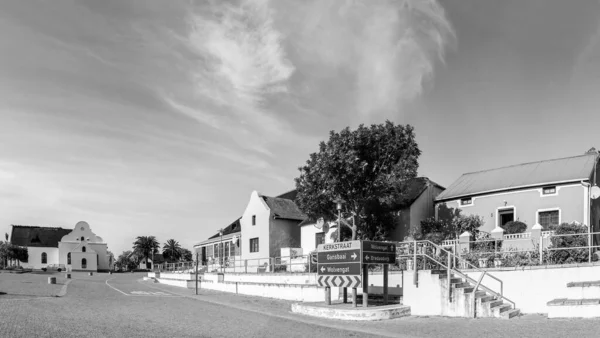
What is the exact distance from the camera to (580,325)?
1410 centimetres

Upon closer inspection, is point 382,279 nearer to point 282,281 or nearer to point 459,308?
point 459,308

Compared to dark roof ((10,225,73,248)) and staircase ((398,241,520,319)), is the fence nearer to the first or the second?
staircase ((398,241,520,319))

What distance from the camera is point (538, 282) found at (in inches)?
698

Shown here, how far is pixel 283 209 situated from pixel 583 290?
29.3 meters

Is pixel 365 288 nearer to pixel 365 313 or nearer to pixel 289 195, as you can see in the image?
pixel 365 313

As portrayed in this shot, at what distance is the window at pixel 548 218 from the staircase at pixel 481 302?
37.7ft

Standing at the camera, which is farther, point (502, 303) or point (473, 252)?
point (473, 252)

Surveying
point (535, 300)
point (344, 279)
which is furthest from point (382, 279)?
point (535, 300)

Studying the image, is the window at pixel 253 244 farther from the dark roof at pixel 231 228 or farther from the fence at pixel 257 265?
the dark roof at pixel 231 228

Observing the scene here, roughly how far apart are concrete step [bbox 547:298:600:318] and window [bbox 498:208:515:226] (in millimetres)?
14437

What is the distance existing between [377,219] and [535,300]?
15.1 metres

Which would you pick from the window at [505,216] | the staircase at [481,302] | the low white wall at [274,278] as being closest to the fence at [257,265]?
the low white wall at [274,278]

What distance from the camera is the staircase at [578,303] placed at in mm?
14868

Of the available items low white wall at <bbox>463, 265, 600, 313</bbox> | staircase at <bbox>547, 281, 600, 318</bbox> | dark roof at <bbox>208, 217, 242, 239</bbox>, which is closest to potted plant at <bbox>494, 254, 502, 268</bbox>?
low white wall at <bbox>463, 265, 600, 313</bbox>
